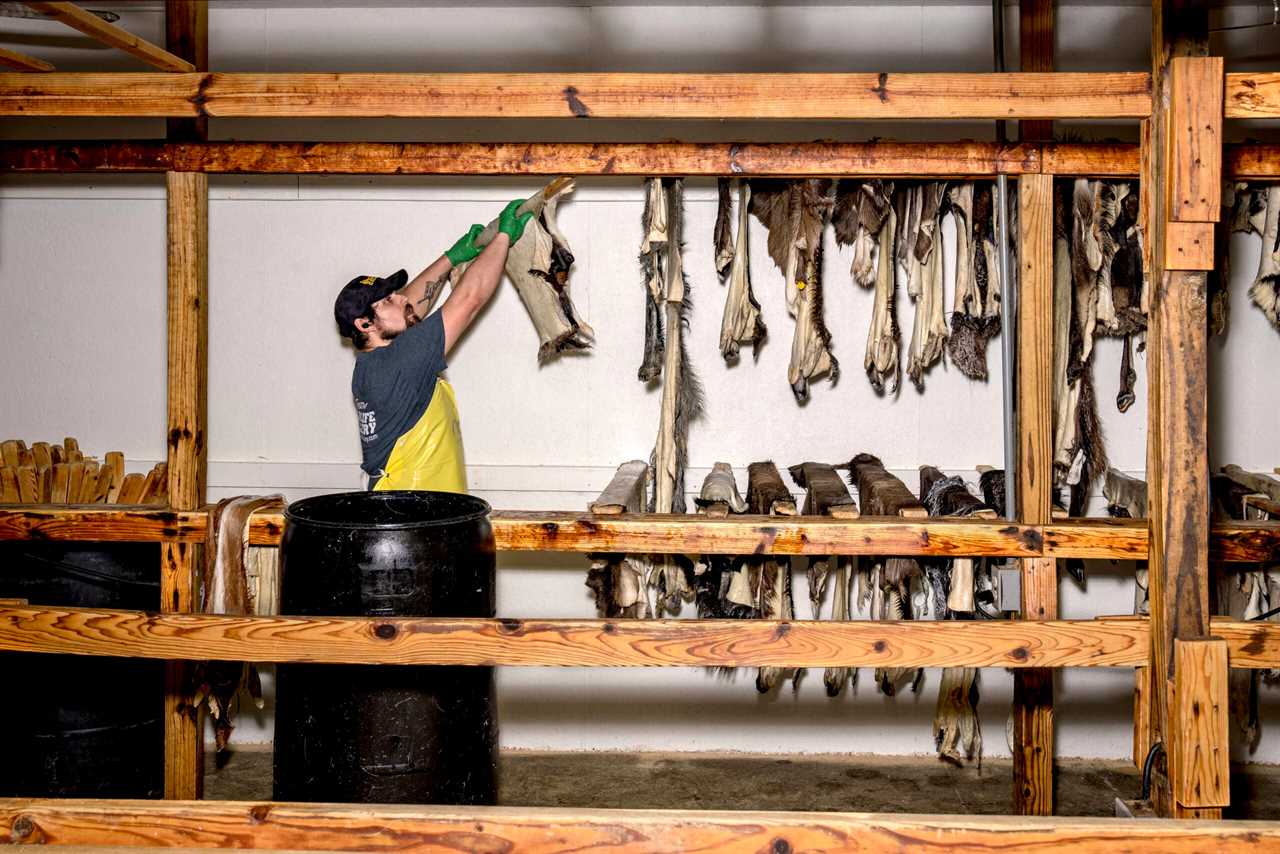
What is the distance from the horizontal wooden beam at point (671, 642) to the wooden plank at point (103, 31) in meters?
1.52

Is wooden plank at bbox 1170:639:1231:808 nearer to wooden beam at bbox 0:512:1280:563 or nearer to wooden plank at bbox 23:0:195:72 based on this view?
wooden beam at bbox 0:512:1280:563

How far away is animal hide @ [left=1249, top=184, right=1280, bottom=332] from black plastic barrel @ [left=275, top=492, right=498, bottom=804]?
341cm

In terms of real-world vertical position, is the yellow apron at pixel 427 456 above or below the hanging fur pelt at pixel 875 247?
below

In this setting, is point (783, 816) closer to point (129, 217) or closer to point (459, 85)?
point (459, 85)

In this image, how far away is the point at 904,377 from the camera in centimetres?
538

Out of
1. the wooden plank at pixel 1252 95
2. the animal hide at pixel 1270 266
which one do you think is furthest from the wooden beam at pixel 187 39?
the animal hide at pixel 1270 266

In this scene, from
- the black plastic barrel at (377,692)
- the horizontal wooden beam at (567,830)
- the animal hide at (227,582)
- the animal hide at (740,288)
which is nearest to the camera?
the horizontal wooden beam at (567,830)

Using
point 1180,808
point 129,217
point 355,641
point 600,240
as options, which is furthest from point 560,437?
point 1180,808

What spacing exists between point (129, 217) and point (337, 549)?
3.00m

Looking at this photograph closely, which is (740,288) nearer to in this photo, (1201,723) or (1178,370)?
(1178,370)

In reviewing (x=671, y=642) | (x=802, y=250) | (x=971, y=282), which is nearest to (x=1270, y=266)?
(x=971, y=282)

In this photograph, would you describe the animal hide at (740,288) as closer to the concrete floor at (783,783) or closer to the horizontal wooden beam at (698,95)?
the horizontal wooden beam at (698,95)

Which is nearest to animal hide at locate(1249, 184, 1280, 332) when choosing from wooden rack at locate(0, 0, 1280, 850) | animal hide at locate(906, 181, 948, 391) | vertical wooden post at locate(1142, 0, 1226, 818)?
wooden rack at locate(0, 0, 1280, 850)

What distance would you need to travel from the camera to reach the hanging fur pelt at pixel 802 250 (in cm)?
465
